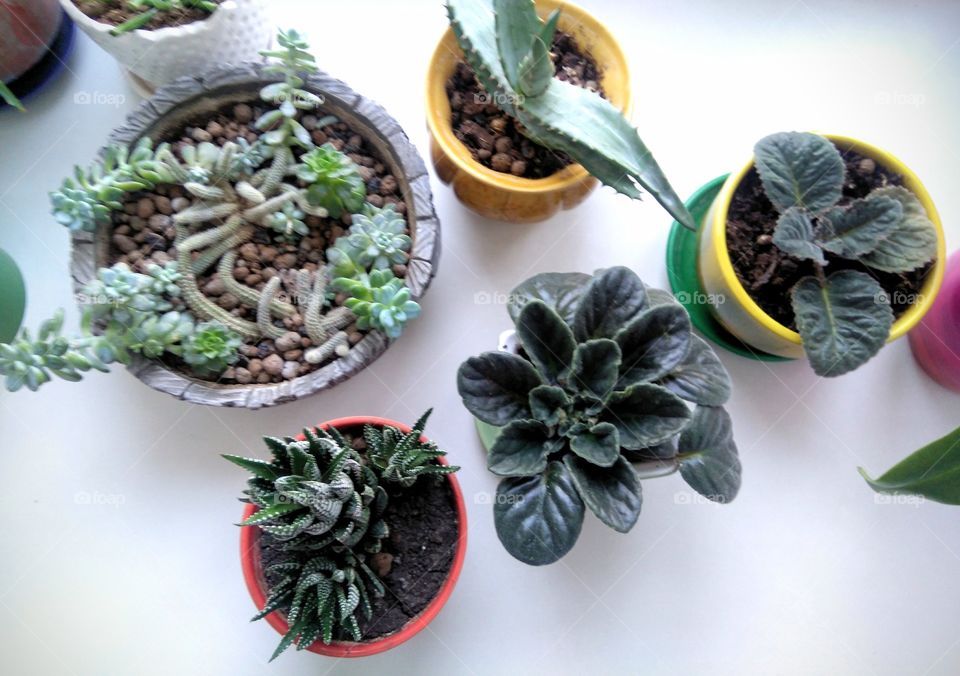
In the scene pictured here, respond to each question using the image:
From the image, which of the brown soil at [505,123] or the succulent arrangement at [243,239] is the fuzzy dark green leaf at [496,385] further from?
the brown soil at [505,123]

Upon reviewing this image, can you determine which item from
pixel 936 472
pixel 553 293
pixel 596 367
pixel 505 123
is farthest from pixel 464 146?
pixel 936 472

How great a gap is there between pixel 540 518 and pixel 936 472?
47cm

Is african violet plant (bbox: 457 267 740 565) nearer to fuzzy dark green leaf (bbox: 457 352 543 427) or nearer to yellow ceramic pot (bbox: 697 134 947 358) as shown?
fuzzy dark green leaf (bbox: 457 352 543 427)

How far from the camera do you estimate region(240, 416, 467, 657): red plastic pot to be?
3.02ft

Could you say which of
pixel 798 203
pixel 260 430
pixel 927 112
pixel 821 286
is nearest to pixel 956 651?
pixel 821 286

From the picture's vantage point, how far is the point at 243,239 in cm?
106

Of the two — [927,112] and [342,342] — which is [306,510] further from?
[927,112]

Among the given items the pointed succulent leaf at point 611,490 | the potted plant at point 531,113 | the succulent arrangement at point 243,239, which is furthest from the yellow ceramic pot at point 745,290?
the succulent arrangement at point 243,239

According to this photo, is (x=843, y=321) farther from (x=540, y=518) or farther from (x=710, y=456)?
(x=540, y=518)

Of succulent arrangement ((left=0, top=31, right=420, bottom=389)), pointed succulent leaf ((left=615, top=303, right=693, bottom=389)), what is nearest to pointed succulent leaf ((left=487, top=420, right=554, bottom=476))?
pointed succulent leaf ((left=615, top=303, right=693, bottom=389))

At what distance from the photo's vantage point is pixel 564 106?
2.88ft

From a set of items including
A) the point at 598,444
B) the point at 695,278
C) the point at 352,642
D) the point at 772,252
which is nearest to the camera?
the point at 598,444

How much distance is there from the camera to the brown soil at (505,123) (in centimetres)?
104

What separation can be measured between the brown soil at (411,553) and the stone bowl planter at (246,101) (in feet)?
0.63
